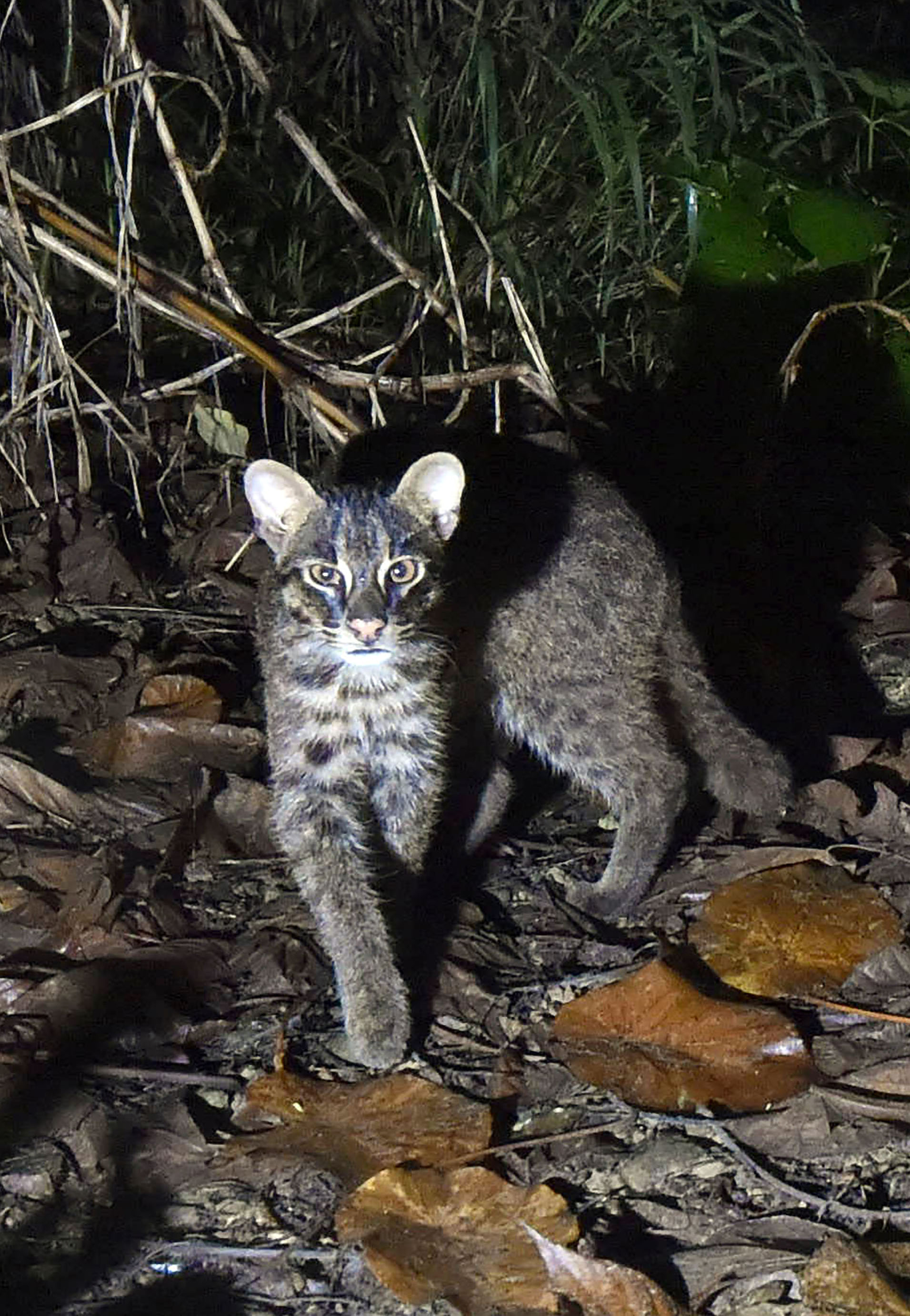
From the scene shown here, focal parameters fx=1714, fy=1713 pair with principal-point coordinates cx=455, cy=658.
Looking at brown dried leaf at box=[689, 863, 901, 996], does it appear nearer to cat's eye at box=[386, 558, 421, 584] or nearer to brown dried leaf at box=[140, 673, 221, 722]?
cat's eye at box=[386, 558, 421, 584]

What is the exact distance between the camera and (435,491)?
4316 millimetres

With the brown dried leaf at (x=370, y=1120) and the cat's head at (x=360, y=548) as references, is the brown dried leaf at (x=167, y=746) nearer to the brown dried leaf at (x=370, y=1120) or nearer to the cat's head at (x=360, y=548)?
the cat's head at (x=360, y=548)

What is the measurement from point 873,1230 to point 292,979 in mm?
1736

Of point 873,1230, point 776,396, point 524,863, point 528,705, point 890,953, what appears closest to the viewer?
point 873,1230

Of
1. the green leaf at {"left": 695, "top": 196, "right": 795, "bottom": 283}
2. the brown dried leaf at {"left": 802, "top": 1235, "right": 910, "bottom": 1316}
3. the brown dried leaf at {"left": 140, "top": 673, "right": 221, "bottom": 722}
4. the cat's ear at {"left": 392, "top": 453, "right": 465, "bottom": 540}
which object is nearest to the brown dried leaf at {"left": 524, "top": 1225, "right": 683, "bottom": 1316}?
the brown dried leaf at {"left": 802, "top": 1235, "right": 910, "bottom": 1316}

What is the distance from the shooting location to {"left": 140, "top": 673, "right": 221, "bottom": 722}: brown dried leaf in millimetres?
5590

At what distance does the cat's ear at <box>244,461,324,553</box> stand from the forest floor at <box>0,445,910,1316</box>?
1063 millimetres

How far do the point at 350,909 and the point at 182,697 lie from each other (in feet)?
5.43

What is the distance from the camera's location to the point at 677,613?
495 centimetres

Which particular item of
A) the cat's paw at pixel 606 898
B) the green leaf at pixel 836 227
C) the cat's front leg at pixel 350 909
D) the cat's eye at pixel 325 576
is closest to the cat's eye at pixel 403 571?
the cat's eye at pixel 325 576

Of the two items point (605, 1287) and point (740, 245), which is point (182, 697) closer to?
point (740, 245)

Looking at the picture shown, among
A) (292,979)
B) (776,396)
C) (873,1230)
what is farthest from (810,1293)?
(776,396)

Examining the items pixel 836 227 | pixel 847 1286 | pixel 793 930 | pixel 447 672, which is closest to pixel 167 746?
pixel 447 672

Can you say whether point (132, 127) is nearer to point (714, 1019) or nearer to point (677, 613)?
point (677, 613)
